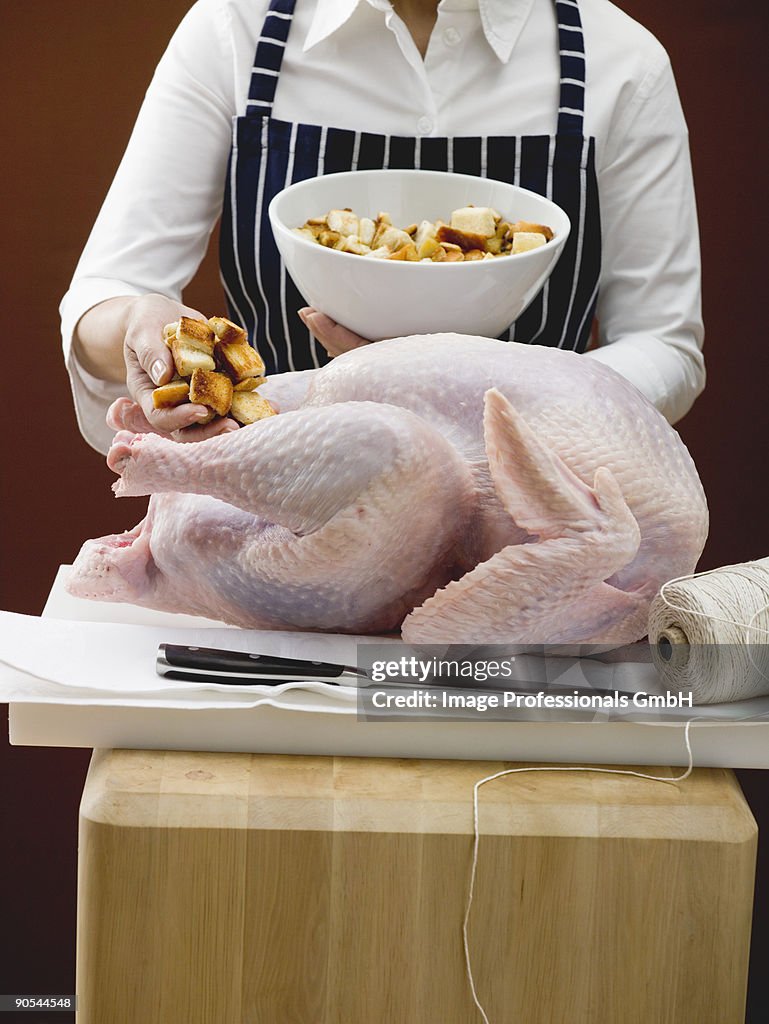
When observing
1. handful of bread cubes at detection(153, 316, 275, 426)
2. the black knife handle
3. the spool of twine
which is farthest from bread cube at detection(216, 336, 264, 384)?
the spool of twine

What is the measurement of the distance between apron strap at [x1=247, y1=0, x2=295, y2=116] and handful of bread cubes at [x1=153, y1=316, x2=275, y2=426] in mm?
494

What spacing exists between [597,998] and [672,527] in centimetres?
31

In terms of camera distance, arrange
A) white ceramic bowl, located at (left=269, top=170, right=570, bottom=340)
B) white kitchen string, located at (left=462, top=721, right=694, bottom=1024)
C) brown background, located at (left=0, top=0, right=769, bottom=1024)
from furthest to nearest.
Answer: brown background, located at (left=0, top=0, right=769, bottom=1024) → white ceramic bowl, located at (left=269, top=170, right=570, bottom=340) → white kitchen string, located at (left=462, top=721, right=694, bottom=1024)

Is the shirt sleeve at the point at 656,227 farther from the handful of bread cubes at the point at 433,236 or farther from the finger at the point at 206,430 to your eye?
the finger at the point at 206,430

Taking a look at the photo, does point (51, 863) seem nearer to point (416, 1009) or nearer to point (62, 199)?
point (62, 199)

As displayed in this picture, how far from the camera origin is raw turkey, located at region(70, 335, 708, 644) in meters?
0.80

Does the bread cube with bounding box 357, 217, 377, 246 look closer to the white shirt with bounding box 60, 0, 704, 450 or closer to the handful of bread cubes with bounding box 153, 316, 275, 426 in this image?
the handful of bread cubes with bounding box 153, 316, 275, 426

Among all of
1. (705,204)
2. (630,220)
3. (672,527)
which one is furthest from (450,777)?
(705,204)

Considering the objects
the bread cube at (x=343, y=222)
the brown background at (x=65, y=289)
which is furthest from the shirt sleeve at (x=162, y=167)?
the brown background at (x=65, y=289)

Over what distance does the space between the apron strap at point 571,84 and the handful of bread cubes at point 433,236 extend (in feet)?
1.21

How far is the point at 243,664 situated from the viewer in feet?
2.68

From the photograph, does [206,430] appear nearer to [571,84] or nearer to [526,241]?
[526,241]

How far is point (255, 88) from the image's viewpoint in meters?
1.29

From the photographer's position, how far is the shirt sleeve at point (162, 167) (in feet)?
4.25
